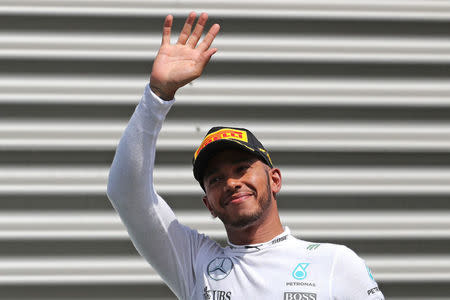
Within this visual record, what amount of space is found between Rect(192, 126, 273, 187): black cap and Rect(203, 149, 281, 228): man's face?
24 millimetres

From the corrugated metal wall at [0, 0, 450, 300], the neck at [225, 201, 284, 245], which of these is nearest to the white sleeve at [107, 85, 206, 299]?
the neck at [225, 201, 284, 245]

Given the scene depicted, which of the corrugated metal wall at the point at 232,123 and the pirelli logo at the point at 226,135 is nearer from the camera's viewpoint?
the pirelli logo at the point at 226,135

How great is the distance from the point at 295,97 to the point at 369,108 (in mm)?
376

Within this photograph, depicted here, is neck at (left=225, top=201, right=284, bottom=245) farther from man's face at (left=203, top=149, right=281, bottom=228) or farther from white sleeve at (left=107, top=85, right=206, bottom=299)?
white sleeve at (left=107, top=85, right=206, bottom=299)

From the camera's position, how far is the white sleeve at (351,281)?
1.74 metres

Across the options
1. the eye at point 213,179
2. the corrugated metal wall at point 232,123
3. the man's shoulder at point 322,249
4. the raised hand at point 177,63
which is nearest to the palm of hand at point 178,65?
the raised hand at point 177,63

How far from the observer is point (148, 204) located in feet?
6.25

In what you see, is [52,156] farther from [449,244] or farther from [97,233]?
[449,244]

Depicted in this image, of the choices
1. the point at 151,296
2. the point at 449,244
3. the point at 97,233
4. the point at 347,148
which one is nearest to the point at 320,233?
the point at 347,148

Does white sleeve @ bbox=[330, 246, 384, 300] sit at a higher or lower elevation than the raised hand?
lower

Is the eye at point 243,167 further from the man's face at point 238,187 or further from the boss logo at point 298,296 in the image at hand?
the boss logo at point 298,296

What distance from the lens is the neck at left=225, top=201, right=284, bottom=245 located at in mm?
1929

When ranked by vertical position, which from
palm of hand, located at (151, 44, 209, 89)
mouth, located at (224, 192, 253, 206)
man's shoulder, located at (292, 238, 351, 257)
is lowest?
man's shoulder, located at (292, 238, 351, 257)

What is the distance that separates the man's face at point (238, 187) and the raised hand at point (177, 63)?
0.30 m
